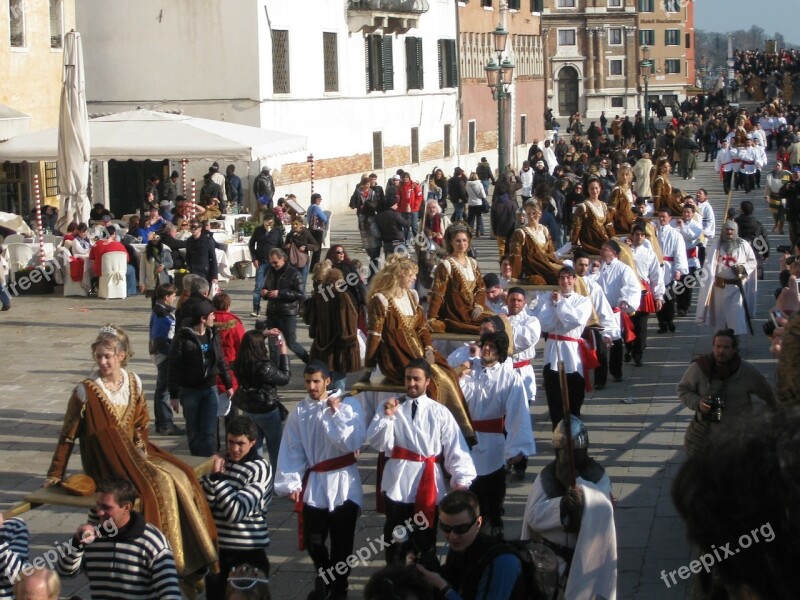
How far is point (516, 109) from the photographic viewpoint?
51.6 metres

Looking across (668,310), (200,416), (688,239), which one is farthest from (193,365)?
(688,239)

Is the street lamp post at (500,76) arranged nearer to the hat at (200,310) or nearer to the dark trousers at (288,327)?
the dark trousers at (288,327)

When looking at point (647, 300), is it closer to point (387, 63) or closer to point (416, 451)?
point (416, 451)

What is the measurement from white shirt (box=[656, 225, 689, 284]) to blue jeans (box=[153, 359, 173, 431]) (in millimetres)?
7162

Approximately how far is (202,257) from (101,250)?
3199mm

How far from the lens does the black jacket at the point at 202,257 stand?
1825 cm

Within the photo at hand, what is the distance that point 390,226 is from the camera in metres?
21.3

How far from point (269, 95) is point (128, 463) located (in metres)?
25.0

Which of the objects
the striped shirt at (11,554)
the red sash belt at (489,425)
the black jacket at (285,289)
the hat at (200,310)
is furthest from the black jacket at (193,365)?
the striped shirt at (11,554)

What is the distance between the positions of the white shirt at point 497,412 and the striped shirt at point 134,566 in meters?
3.19

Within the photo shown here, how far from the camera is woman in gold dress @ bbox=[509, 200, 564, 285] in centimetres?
1450

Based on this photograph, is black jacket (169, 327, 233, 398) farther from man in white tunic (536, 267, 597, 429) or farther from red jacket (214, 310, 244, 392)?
man in white tunic (536, 267, 597, 429)

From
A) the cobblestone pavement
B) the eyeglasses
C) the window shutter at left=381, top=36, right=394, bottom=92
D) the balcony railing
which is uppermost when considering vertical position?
the balcony railing

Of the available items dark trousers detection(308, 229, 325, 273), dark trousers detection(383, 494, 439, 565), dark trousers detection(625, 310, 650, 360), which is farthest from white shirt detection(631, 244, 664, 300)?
dark trousers detection(383, 494, 439, 565)
